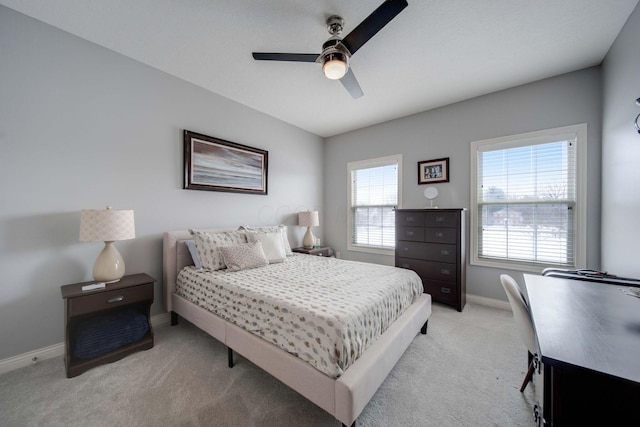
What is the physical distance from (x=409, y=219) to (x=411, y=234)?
0.21 meters

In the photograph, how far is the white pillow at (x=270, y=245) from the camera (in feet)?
9.23

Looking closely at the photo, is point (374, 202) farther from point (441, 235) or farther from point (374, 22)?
point (374, 22)

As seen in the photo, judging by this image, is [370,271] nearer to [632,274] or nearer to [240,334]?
[240,334]

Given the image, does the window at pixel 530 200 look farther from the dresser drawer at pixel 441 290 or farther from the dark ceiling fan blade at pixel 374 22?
the dark ceiling fan blade at pixel 374 22

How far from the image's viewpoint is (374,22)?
1491 mm

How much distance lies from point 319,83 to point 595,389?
3089mm

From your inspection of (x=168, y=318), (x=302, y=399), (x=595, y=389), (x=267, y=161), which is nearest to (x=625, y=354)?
(x=595, y=389)

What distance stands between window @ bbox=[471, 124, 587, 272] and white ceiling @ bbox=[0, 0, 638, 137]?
787mm

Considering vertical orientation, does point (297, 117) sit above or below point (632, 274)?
above

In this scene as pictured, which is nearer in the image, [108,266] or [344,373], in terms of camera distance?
[344,373]

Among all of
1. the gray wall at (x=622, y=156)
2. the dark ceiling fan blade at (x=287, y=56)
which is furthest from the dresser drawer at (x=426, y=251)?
the dark ceiling fan blade at (x=287, y=56)

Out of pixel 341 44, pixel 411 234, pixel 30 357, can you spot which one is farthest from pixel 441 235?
pixel 30 357

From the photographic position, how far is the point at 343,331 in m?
1.28

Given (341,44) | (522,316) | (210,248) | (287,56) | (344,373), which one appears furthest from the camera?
(210,248)
